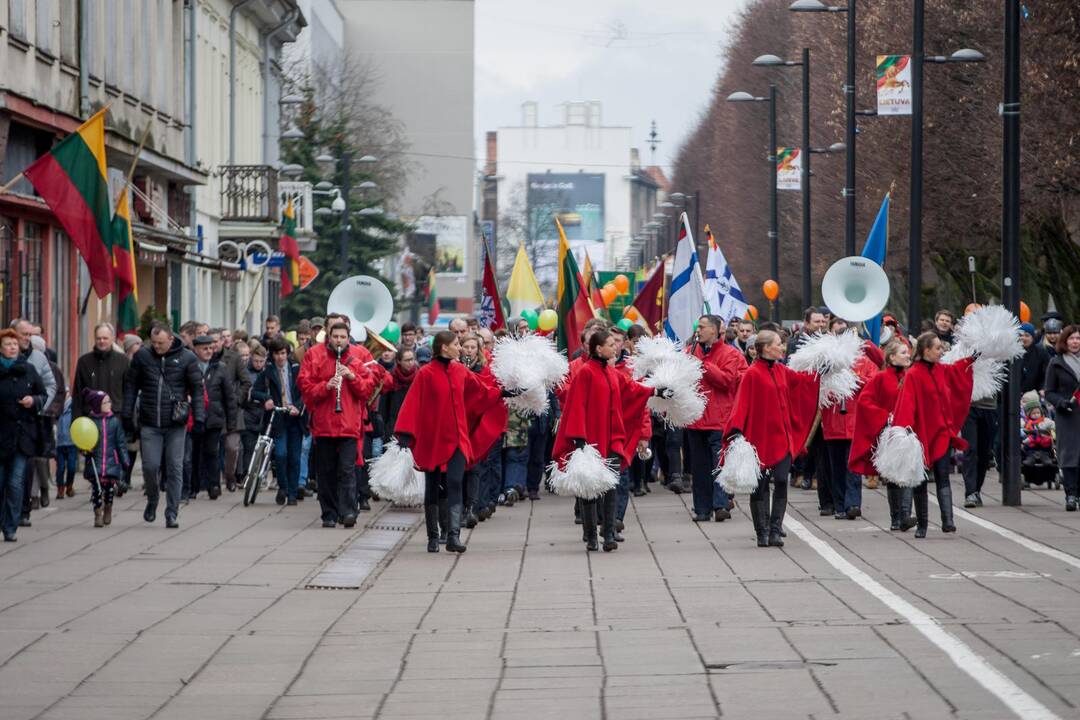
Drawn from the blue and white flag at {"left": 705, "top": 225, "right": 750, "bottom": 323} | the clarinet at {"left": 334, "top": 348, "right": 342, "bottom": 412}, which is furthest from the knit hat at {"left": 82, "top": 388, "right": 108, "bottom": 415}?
the blue and white flag at {"left": 705, "top": 225, "right": 750, "bottom": 323}

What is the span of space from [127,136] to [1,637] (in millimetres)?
21056

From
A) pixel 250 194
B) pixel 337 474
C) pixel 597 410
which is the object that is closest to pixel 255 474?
pixel 337 474

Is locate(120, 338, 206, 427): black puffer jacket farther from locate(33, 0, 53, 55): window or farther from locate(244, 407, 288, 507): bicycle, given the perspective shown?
locate(33, 0, 53, 55): window

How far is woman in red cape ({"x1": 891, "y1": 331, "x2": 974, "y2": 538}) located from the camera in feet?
54.7

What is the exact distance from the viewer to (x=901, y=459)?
1633 centimetres

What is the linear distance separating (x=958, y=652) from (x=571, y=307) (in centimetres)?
1346

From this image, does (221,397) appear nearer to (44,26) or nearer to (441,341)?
(44,26)

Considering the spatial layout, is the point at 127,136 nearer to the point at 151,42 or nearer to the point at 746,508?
the point at 151,42

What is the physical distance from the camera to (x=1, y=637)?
1093cm

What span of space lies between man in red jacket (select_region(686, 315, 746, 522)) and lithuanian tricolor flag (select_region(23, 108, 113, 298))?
563 cm

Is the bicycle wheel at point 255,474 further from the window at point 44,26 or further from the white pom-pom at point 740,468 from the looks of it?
the window at point 44,26

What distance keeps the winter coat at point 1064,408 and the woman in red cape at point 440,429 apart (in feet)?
19.8

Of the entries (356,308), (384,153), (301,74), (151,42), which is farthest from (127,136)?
(384,153)

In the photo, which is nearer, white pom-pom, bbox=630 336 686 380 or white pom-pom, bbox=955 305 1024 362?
white pom-pom, bbox=630 336 686 380
